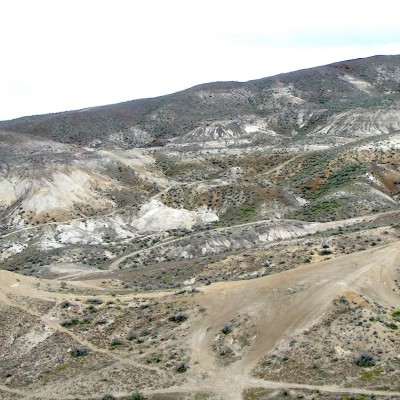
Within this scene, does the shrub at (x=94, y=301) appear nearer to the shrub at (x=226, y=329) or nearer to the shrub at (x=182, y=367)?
the shrub at (x=226, y=329)

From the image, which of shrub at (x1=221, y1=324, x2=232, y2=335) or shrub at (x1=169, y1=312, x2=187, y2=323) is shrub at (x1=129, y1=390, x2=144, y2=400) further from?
shrub at (x1=169, y1=312, x2=187, y2=323)

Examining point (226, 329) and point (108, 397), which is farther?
point (226, 329)

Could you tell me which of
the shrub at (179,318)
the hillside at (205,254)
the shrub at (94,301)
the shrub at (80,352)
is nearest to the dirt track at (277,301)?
the hillside at (205,254)

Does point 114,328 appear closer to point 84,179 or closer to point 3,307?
point 3,307

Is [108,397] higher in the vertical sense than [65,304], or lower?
lower

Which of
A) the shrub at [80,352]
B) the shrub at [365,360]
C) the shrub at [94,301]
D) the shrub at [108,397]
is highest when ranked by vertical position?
the shrub at [94,301]

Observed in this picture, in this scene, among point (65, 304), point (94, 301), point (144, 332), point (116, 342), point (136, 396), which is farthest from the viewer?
point (94, 301)

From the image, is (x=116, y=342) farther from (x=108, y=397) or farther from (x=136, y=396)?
(x=136, y=396)

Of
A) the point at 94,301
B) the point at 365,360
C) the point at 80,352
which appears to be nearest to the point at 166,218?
the point at 94,301

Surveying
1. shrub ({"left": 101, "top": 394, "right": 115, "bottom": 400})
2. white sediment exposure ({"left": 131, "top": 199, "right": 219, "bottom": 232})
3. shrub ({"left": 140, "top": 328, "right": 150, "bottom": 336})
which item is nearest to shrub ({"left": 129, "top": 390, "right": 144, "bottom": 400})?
shrub ({"left": 101, "top": 394, "right": 115, "bottom": 400})

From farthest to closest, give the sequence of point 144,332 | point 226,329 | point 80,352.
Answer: point 144,332
point 226,329
point 80,352

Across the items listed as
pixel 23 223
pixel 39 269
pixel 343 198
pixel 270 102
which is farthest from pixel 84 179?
pixel 270 102
